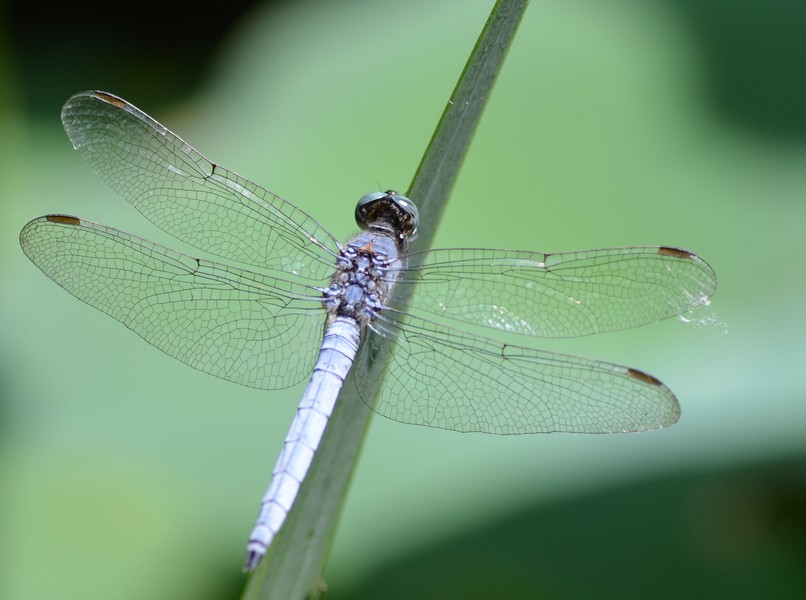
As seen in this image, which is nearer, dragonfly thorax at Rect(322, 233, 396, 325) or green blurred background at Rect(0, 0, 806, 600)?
dragonfly thorax at Rect(322, 233, 396, 325)

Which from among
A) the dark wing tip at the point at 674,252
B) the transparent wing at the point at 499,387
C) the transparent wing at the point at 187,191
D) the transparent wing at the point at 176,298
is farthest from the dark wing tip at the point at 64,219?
the dark wing tip at the point at 674,252

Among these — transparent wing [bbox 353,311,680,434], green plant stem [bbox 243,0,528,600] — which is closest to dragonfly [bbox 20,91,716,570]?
transparent wing [bbox 353,311,680,434]

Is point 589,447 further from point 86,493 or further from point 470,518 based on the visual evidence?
point 86,493

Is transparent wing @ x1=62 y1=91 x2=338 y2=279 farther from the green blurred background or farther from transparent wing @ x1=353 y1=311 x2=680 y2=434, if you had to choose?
the green blurred background

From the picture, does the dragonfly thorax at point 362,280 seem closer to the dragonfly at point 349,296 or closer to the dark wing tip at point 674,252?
the dragonfly at point 349,296

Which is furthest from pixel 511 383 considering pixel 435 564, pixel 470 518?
pixel 435 564

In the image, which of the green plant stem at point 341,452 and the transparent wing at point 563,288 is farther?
the transparent wing at point 563,288
